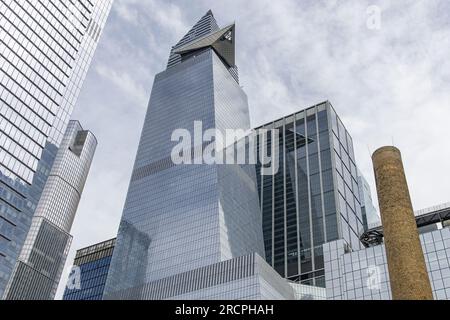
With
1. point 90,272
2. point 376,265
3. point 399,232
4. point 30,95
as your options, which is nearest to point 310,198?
point 90,272

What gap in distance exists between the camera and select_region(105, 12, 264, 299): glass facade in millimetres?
133250

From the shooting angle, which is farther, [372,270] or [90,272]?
[90,272]

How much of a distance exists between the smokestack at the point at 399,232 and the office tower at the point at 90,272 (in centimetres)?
14425

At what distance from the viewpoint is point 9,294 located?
589ft

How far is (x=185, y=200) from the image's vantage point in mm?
144500

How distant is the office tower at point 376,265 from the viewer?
263ft

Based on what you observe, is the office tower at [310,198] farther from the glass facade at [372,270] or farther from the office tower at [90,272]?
the office tower at [90,272]

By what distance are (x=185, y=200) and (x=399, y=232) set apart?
10308 centimetres

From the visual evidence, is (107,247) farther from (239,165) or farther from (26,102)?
(26,102)

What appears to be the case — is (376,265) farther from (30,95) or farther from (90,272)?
(90,272)

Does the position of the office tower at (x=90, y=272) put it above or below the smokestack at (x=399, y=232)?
above

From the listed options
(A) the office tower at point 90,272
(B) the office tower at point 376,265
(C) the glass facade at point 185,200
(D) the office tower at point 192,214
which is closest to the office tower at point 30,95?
(D) the office tower at point 192,214
